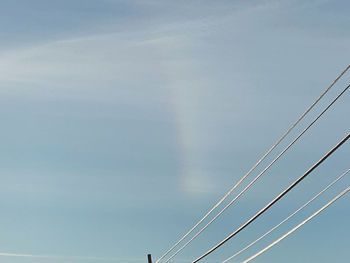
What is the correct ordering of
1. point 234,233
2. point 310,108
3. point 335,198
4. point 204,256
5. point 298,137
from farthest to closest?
point 204,256
point 234,233
point 298,137
point 310,108
point 335,198

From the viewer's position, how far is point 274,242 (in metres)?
17.1

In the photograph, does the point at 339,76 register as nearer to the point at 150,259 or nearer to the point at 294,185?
the point at 294,185

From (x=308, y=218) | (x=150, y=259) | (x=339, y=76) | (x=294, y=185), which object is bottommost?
(x=308, y=218)

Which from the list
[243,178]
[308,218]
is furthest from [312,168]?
[243,178]

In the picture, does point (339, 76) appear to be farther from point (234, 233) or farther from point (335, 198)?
point (234, 233)

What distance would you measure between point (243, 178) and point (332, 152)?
586 cm

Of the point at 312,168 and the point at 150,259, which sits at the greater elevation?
the point at 150,259

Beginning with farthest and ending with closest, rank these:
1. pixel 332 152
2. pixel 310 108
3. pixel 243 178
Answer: pixel 243 178, pixel 310 108, pixel 332 152

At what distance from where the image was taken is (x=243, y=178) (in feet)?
63.5

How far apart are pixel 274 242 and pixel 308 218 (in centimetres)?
212

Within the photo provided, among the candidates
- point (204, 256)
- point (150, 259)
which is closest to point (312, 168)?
point (204, 256)

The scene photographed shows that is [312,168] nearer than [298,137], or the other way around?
[312,168]

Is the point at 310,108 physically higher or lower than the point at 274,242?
higher

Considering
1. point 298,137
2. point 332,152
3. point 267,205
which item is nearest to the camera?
point 332,152
